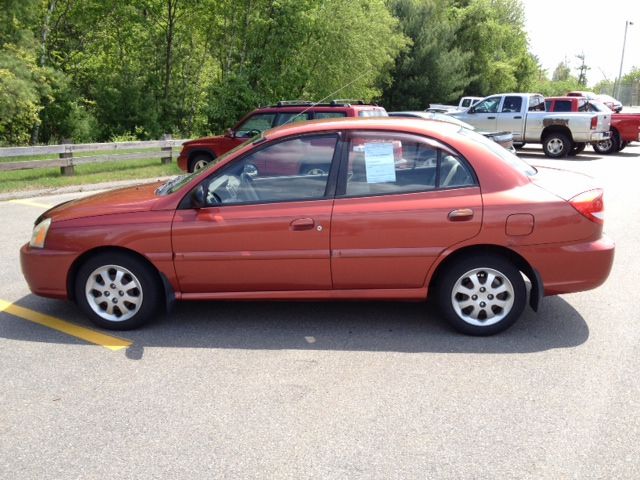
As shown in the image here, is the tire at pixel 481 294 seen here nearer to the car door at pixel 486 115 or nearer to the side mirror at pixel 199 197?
the side mirror at pixel 199 197

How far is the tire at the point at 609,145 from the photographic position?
66.2 ft

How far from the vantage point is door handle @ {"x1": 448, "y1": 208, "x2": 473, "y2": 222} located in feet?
A: 14.1

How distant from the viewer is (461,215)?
14.2 ft

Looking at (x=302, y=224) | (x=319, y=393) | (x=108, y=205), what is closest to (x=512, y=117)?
(x=302, y=224)

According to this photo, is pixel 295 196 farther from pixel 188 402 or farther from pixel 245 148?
pixel 188 402

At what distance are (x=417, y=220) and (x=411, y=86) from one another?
3285 cm

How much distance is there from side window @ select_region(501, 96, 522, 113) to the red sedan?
52.3 feet

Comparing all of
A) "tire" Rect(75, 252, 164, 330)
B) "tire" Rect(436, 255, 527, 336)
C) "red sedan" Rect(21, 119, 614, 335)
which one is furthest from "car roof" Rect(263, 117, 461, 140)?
"tire" Rect(75, 252, 164, 330)

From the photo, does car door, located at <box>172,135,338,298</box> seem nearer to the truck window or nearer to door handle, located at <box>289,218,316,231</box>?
door handle, located at <box>289,218,316,231</box>

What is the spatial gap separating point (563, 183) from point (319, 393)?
2.53 m

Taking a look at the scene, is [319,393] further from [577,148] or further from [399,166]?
[577,148]

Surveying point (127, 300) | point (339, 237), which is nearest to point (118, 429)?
point (127, 300)

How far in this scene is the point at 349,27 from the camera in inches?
914

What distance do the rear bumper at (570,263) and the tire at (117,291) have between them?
9.09ft
